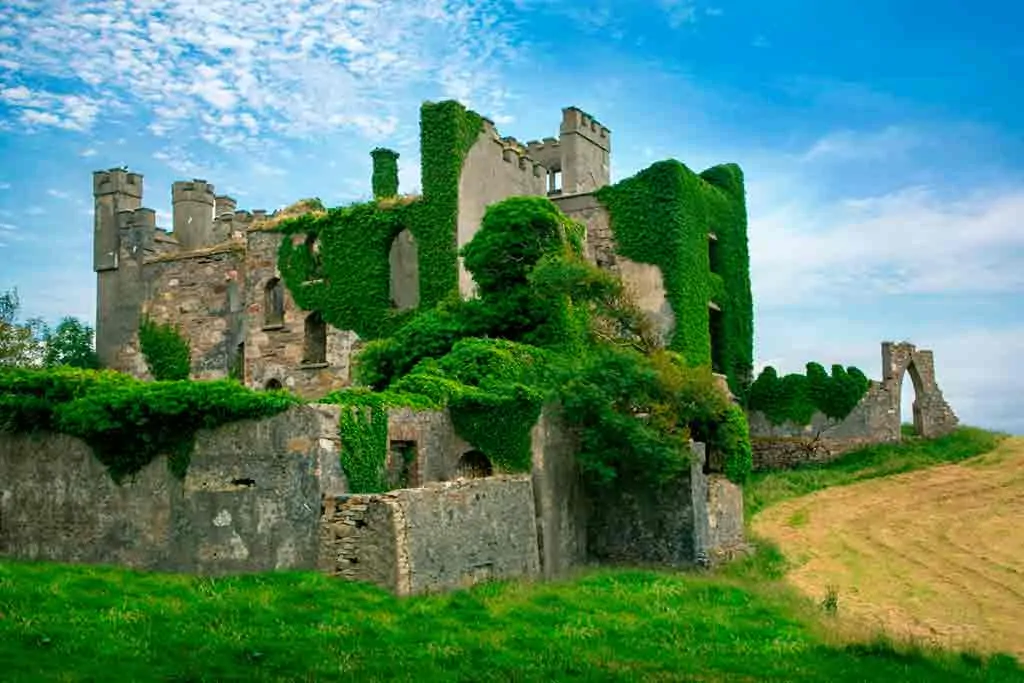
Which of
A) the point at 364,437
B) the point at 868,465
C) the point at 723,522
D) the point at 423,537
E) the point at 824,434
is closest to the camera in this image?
the point at 423,537

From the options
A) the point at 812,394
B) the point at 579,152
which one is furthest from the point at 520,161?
the point at 812,394

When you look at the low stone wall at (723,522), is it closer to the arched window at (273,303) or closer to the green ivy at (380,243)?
the green ivy at (380,243)

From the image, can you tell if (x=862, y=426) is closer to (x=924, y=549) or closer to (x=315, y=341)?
(x=924, y=549)

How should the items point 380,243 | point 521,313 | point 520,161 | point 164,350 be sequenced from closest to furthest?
1. point 521,313
2. point 380,243
3. point 520,161
4. point 164,350

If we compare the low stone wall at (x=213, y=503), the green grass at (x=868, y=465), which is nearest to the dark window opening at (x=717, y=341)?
the green grass at (x=868, y=465)

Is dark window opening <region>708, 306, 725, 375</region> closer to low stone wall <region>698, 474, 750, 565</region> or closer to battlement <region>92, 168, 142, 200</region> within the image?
low stone wall <region>698, 474, 750, 565</region>

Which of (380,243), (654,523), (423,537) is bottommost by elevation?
(654,523)

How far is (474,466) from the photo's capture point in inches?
886

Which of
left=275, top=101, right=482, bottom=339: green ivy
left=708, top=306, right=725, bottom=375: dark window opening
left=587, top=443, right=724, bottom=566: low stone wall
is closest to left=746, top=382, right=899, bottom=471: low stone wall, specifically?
left=708, top=306, right=725, bottom=375: dark window opening

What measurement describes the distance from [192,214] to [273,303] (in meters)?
11.1

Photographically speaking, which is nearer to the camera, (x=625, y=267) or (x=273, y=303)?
(x=625, y=267)

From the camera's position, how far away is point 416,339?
26.8 m

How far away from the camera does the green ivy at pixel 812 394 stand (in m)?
38.7

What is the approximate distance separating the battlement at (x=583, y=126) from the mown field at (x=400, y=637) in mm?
26601
